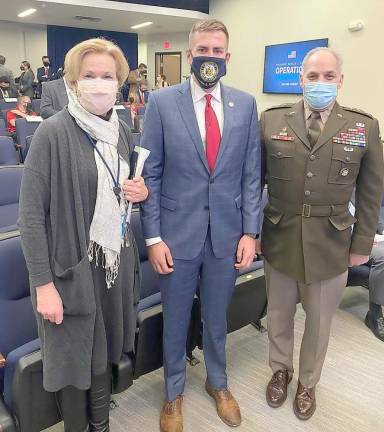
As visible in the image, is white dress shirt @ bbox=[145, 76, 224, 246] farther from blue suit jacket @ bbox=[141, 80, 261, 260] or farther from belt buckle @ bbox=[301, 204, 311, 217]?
belt buckle @ bbox=[301, 204, 311, 217]

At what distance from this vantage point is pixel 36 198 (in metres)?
1.21

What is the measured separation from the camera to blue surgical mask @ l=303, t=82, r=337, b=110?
1.64 metres

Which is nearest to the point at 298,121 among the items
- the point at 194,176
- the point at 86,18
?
the point at 194,176

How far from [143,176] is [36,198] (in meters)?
0.45

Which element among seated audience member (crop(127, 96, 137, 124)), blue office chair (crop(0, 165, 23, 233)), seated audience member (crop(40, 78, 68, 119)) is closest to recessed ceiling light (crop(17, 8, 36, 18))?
seated audience member (crop(127, 96, 137, 124))

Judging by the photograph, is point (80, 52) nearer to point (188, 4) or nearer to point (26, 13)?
point (188, 4)

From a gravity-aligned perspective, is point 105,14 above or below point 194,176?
above

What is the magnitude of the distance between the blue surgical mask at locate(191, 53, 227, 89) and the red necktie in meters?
0.11

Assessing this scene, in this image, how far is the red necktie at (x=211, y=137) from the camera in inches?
61.1

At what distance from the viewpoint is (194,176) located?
155 centimetres

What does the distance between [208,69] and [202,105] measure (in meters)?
0.13

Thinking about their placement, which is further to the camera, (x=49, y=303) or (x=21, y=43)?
(x=21, y=43)

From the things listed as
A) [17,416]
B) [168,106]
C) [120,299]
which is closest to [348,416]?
[120,299]


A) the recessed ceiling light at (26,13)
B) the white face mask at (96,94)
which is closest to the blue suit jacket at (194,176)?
the white face mask at (96,94)
